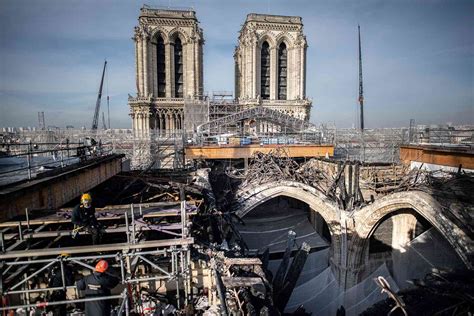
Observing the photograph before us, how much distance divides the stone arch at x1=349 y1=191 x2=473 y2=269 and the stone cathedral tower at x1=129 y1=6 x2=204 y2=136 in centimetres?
2243

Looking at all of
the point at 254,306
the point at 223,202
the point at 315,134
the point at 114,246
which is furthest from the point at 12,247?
the point at 315,134

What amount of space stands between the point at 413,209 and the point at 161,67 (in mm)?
29621

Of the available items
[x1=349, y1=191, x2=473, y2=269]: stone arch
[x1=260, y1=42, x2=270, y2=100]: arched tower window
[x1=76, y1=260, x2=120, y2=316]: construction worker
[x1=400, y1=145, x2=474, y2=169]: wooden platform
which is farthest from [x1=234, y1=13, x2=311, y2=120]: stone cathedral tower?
[x1=76, y1=260, x2=120, y2=316]: construction worker

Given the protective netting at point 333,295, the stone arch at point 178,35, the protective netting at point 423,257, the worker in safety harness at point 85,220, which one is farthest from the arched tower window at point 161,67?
the worker in safety harness at point 85,220

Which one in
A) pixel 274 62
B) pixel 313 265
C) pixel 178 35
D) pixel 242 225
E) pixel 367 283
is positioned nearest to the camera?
pixel 367 283

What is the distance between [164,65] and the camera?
1228 inches

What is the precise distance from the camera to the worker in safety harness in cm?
486

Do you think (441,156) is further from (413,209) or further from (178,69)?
(178,69)

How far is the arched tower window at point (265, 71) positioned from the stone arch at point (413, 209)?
1019 inches

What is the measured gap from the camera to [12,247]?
4449 mm

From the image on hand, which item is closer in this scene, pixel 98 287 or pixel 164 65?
pixel 98 287

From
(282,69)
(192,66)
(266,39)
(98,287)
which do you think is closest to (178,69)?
(192,66)

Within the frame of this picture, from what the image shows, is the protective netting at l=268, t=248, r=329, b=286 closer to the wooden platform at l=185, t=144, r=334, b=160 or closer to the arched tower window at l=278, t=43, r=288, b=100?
the wooden platform at l=185, t=144, r=334, b=160

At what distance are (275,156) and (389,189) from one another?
5.95 meters
